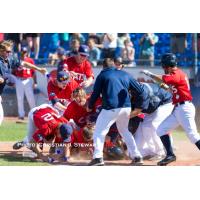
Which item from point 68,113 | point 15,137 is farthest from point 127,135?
point 15,137

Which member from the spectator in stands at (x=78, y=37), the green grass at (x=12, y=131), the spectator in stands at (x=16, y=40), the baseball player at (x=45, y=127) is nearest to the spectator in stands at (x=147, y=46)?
the spectator in stands at (x=78, y=37)

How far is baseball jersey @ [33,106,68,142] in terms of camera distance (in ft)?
32.1

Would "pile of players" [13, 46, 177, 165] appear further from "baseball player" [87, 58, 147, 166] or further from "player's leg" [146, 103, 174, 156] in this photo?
"baseball player" [87, 58, 147, 166]

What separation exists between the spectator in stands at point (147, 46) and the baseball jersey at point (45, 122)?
514 cm

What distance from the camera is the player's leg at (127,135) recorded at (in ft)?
30.9

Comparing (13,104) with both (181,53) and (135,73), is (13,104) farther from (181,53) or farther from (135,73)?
(181,53)

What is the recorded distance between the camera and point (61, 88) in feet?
34.6

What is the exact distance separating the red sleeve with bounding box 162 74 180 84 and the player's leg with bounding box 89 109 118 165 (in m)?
0.77

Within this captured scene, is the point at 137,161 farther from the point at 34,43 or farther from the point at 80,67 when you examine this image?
the point at 34,43

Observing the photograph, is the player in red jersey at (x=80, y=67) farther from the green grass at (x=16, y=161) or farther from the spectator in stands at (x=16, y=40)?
the spectator in stands at (x=16, y=40)

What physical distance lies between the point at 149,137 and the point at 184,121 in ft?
2.97

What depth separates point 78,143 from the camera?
10.0 meters
